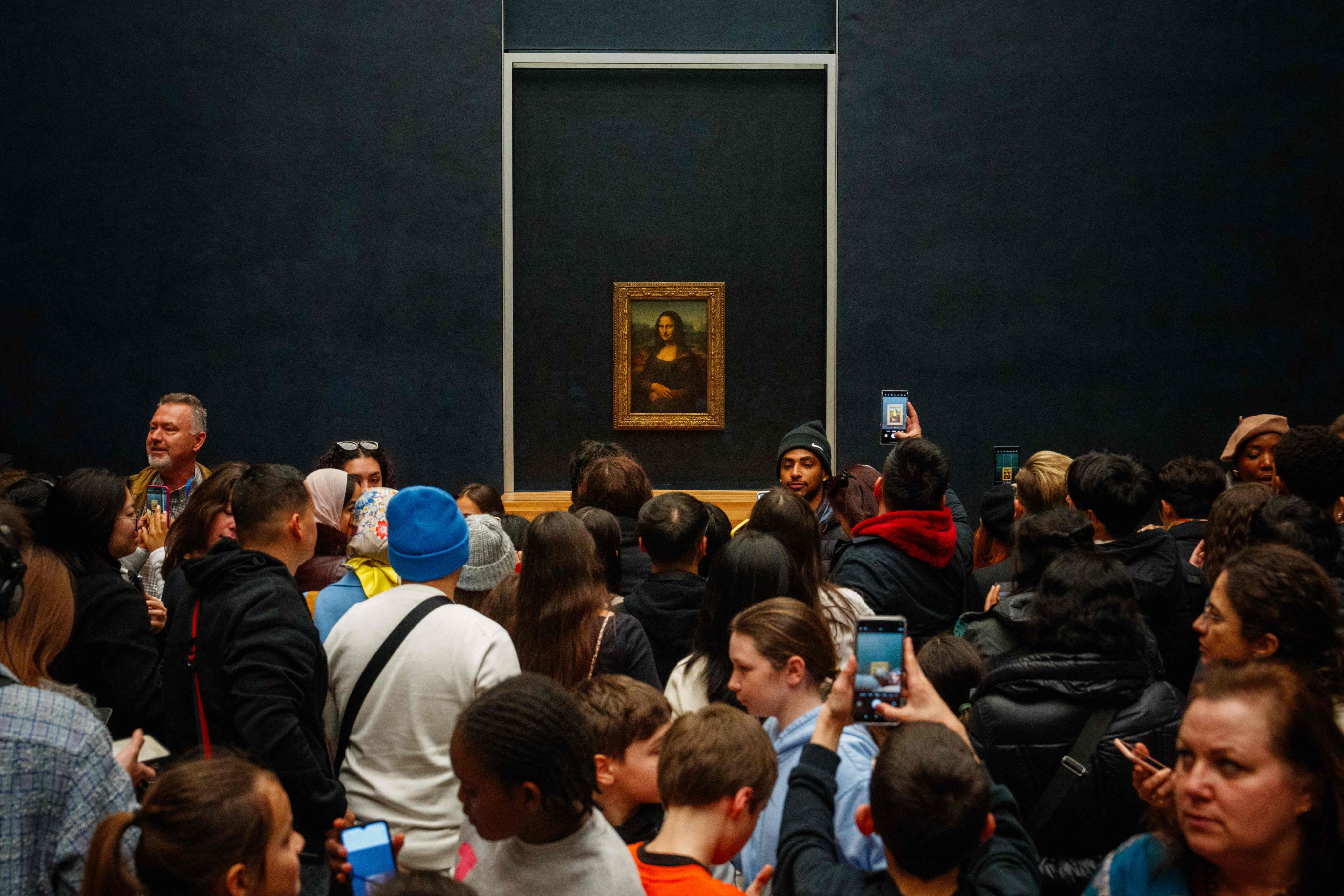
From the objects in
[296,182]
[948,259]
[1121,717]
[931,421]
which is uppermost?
[296,182]

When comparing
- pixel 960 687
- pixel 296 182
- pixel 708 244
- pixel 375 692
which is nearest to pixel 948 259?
pixel 708 244

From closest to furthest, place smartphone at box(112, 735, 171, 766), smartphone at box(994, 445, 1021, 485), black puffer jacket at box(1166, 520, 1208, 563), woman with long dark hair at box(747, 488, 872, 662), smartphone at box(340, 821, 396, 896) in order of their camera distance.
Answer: smartphone at box(340, 821, 396, 896) < smartphone at box(112, 735, 171, 766) < woman with long dark hair at box(747, 488, 872, 662) < black puffer jacket at box(1166, 520, 1208, 563) < smartphone at box(994, 445, 1021, 485)

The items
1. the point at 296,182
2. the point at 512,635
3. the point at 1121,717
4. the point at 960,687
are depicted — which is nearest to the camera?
the point at 1121,717

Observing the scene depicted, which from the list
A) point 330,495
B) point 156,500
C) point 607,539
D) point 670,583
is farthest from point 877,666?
point 156,500

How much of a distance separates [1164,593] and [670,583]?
1.93 m

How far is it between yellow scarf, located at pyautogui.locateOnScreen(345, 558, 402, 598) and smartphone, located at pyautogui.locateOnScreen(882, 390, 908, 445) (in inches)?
208

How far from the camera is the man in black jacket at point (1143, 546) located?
400 cm

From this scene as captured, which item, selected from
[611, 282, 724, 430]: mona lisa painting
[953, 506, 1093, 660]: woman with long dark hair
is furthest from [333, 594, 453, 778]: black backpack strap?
[611, 282, 724, 430]: mona lisa painting

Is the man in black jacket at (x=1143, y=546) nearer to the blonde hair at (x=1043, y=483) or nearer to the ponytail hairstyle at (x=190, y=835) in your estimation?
the blonde hair at (x=1043, y=483)

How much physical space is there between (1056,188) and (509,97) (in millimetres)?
5183

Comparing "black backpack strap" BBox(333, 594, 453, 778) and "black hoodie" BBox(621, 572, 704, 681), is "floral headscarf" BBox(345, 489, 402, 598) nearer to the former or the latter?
"black backpack strap" BBox(333, 594, 453, 778)

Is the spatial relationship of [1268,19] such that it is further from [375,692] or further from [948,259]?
[375,692]

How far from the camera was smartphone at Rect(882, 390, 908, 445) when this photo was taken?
27.0 ft

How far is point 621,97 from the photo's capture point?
9742 millimetres
